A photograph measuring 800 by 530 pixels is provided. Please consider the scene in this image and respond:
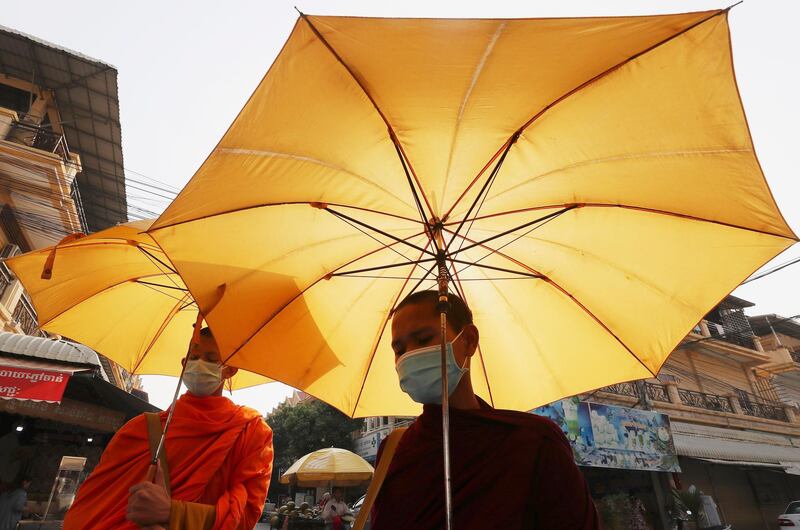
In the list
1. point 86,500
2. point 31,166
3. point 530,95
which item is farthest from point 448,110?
point 31,166

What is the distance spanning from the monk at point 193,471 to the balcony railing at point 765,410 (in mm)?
24543

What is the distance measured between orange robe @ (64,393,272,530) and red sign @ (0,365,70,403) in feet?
17.7

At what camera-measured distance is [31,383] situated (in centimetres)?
613

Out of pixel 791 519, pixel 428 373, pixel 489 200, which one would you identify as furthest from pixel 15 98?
Result: pixel 791 519

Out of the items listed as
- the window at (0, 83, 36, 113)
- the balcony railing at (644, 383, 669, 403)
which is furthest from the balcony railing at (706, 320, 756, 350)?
the window at (0, 83, 36, 113)

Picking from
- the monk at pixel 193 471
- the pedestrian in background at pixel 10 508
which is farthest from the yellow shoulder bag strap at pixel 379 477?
the pedestrian in background at pixel 10 508

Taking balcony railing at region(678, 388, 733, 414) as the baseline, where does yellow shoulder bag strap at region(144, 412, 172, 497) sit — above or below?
below

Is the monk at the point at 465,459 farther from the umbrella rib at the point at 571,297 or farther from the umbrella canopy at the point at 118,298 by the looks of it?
the umbrella canopy at the point at 118,298

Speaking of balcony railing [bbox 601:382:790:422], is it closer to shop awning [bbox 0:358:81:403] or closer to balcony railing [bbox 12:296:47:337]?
shop awning [bbox 0:358:81:403]

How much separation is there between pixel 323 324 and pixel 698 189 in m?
2.12

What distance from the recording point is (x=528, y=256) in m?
2.64

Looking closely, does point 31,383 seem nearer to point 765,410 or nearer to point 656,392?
point 656,392

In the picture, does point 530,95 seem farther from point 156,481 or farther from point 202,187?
point 156,481

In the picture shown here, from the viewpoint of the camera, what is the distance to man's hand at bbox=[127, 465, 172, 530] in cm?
169
